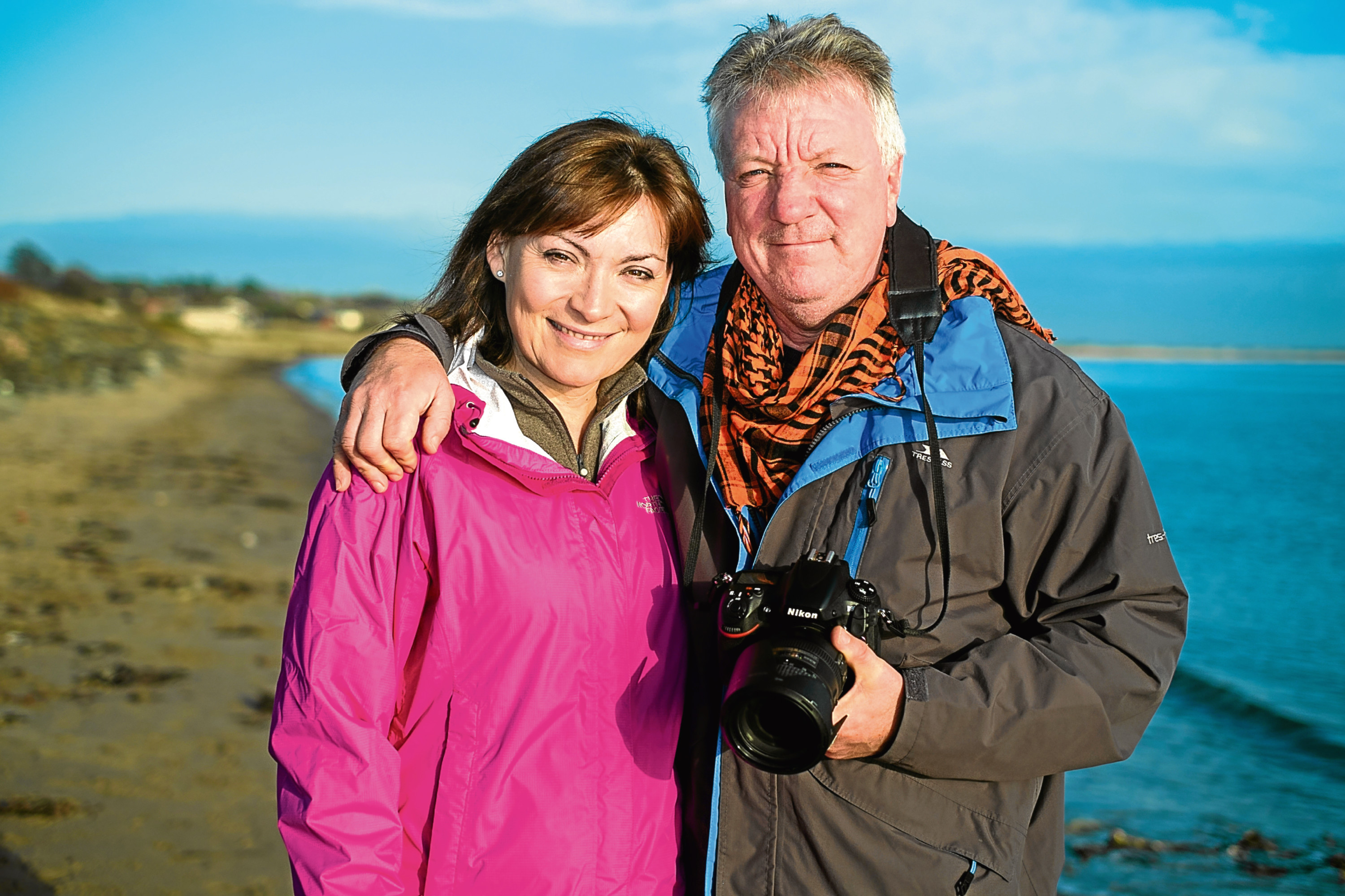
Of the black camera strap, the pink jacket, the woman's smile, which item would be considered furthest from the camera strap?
the black camera strap

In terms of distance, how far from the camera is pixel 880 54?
2.09 metres

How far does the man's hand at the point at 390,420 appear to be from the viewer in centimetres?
182

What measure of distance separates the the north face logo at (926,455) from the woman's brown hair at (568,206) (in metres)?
0.70

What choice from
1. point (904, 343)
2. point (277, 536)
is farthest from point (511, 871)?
point (277, 536)

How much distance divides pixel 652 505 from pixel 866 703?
644mm

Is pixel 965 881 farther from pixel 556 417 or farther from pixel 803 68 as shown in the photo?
pixel 803 68

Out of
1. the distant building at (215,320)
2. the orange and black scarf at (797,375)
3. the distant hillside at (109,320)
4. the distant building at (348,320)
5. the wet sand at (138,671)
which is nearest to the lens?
the orange and black scarf at (797,375)

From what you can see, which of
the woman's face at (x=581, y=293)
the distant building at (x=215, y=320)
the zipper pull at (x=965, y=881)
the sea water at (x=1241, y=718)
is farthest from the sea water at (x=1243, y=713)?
the distant building at (x=215, y=320)

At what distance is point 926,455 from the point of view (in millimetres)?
1857

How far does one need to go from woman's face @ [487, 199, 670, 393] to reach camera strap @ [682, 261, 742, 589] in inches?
7.3

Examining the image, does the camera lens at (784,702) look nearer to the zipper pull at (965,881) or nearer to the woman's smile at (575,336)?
the zipper pull at (965,881)

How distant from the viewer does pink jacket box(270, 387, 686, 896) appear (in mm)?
1739

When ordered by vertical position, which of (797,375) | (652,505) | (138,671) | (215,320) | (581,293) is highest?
(215,320)

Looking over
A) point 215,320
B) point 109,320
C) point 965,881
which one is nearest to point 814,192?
point 965,881
